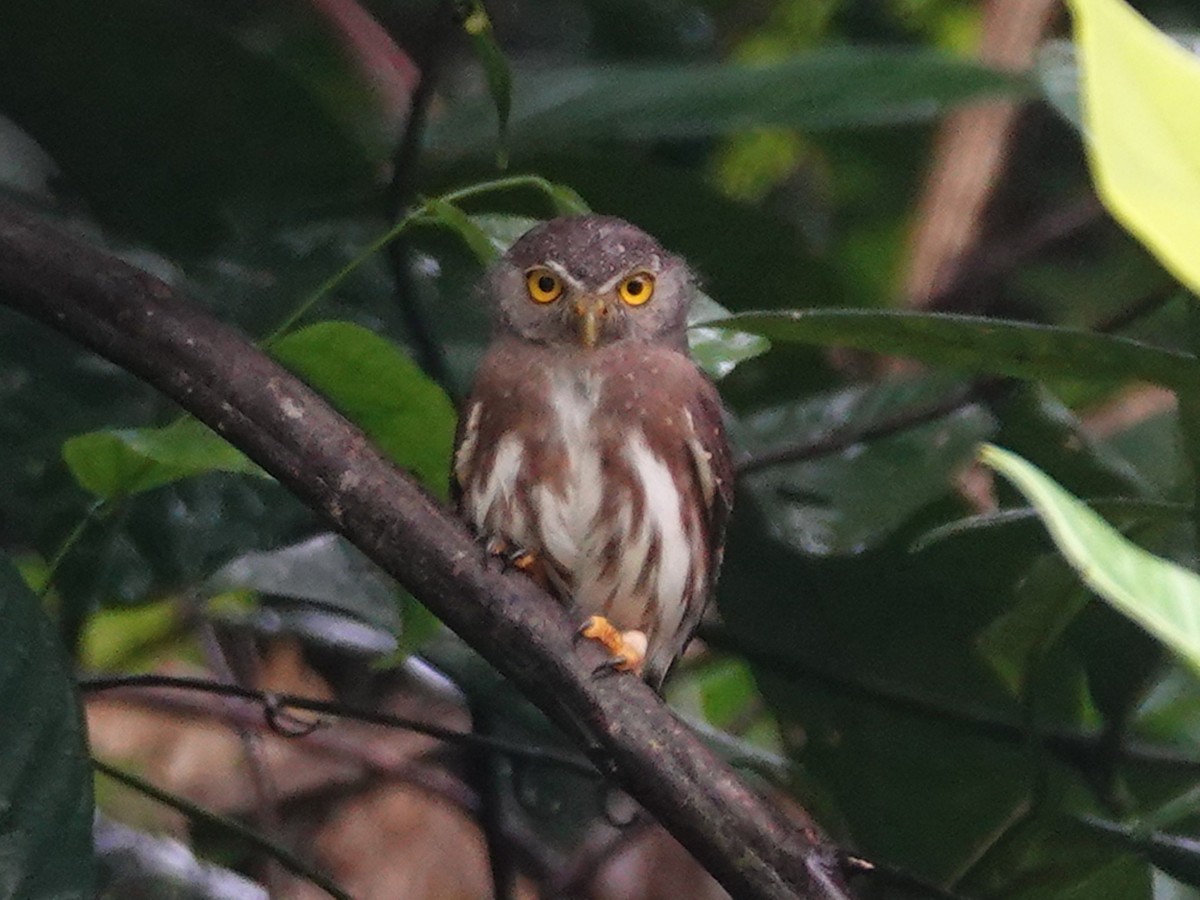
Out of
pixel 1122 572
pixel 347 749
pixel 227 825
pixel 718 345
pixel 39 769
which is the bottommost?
pixel 1122 572

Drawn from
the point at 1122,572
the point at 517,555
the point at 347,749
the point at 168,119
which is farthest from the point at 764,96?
the point at 347,749

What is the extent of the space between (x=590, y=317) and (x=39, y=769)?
100 centimetres

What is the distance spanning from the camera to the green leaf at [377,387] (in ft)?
4.09

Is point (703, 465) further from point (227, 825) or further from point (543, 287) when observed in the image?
point (227, 825)

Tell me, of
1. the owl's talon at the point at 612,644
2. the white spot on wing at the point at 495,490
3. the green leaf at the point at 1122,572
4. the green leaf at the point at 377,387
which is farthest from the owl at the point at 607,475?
the green leaf at the point at 1122,572

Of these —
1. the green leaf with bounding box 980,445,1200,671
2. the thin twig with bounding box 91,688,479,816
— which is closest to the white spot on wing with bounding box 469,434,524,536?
the thin twig with bounding box 91,688,479,816

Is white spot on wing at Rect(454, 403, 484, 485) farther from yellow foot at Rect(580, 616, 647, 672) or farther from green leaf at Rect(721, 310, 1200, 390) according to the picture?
green leaf at Rect(721, 310, 1200, 390)

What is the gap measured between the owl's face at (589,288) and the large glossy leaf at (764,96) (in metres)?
0.21

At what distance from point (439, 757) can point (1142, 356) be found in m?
1.66

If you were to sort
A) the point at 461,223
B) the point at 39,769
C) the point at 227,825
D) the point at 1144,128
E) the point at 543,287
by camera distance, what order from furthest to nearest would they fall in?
the point at 543,287
the point at 227,825
the point at 461,223
the point at 39,769
the point at 1144,128

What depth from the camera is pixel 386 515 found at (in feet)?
3.73

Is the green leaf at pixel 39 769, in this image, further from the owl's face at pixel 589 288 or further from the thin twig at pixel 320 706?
the owl's face at pixel 589 288

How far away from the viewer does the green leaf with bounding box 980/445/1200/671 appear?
0.46 meters

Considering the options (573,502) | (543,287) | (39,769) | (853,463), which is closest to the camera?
(39,769)
